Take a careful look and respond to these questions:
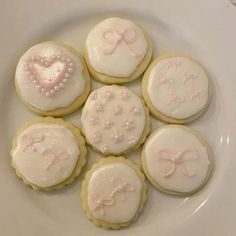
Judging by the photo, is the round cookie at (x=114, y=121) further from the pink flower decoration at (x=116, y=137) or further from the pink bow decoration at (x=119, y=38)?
the pink bow decoration at (x=119, y=38)

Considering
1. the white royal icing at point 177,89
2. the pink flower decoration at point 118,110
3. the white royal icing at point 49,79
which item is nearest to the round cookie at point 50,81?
the white royal icing at point 49,79

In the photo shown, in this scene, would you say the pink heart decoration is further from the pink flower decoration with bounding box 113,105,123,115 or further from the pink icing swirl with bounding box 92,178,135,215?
the pink icing swirl with bounding box 92,178,135,215

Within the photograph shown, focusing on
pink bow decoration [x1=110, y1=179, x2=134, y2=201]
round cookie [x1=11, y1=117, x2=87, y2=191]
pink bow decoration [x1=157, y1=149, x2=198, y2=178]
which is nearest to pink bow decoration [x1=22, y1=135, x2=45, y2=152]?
round cookie [x1=11, y1=117, x2=87, y2=191]

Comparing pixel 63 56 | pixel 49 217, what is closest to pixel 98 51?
pixel 63 56

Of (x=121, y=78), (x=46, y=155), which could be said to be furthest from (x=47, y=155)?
(x=121, y=78)

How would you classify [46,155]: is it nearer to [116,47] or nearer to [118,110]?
[118,110]

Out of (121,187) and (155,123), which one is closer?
(121,187)
